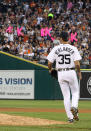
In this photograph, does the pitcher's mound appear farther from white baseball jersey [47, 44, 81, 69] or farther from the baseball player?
white baseball jersey [47, 44, 81, 69]

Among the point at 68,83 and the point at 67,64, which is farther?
the point at 68,83

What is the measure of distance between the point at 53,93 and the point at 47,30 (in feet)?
22.1

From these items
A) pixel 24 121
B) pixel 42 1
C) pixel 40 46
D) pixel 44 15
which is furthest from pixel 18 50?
pixel 24 121

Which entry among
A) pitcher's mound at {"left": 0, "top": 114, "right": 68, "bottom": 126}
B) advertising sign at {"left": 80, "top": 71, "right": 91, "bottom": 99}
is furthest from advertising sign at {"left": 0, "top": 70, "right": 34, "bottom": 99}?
pitcher's mound at {"left": 0, "top": 114, "right": 68, "bottom": 126}

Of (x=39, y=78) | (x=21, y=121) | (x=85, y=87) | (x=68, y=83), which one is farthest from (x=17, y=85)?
(x=68, y=83)

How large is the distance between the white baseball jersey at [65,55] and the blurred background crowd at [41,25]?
10.6 meters

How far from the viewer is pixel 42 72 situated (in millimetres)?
20719

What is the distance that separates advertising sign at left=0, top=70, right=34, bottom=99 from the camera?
2039cm

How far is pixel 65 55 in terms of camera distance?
1056 cm

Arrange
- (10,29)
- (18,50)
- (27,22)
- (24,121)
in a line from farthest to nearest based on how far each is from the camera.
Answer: (27,22)
(10,29)
(18,50)
(24,121)

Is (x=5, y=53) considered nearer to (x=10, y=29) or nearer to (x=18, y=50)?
(x=18, y=50)

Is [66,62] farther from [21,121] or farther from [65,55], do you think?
[21,121]

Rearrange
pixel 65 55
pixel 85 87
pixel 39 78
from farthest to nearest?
pixel 39 78, pixel 85 87, pixel 65 55

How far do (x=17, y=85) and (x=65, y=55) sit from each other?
10.0 meters
